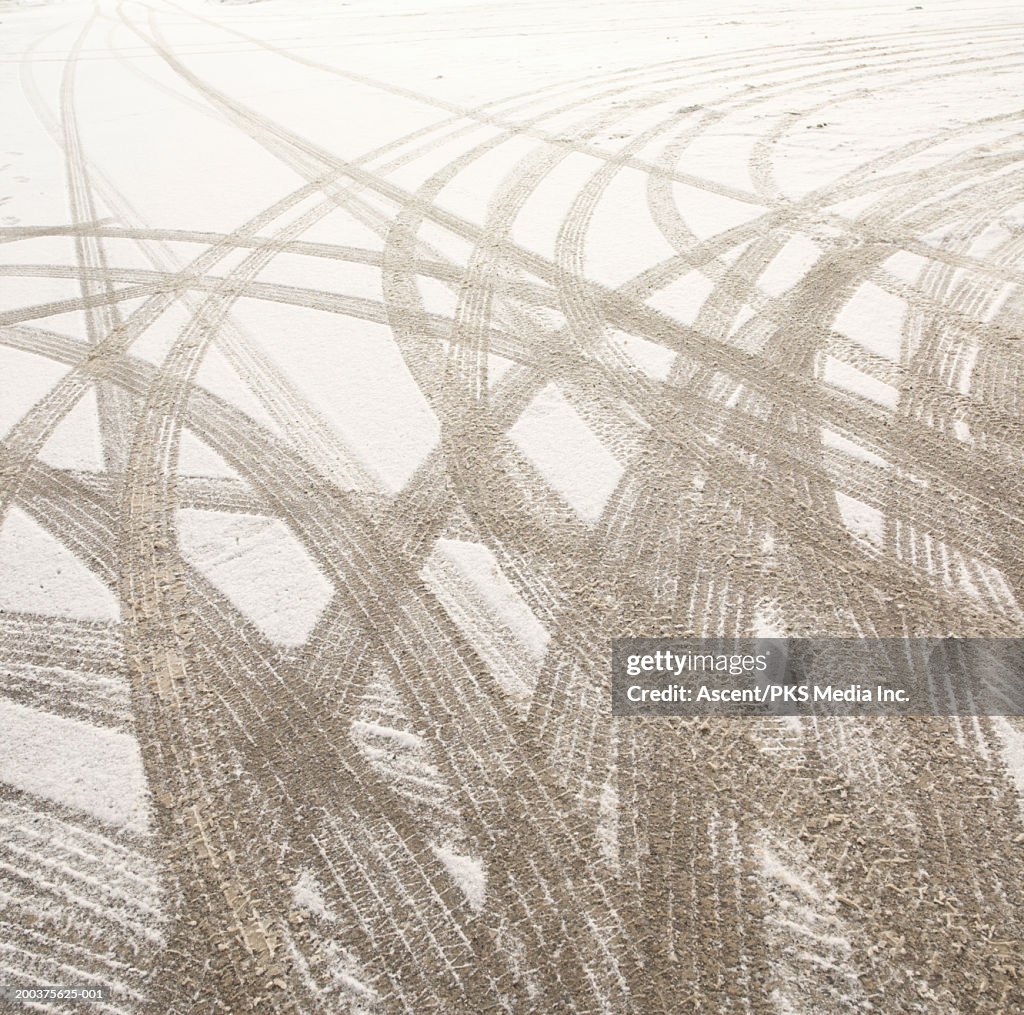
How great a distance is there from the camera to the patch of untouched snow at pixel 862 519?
332 centimetres

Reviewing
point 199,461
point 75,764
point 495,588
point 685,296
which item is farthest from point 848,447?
point 75,764

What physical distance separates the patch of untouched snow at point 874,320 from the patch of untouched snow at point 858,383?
0.27 metres

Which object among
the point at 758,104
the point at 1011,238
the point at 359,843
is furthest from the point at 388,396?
the point at 758,104

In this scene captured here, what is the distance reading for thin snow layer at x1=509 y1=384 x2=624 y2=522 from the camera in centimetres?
362

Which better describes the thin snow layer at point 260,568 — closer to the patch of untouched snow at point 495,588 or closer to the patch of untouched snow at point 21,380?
the patch of untouched snow at point 495,588

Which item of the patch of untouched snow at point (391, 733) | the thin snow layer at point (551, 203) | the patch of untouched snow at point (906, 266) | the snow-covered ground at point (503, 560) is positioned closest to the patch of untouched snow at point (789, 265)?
the snow-covered ground at point (503, 560)

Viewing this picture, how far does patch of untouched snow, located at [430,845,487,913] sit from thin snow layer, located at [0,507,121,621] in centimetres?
178

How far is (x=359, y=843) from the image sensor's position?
7.86 ft

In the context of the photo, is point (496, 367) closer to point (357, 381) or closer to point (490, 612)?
point (357, 381)

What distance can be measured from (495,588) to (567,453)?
98cm

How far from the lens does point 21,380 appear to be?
4.75 m

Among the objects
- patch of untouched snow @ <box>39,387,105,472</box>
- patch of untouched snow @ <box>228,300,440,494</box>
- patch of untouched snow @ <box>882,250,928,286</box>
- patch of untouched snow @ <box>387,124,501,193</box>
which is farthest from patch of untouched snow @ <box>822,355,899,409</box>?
patch of untouched snow @ <box>387,124,501,193</box>

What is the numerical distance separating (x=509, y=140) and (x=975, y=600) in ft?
21.6

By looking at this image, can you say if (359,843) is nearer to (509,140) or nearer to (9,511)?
(9,511)
